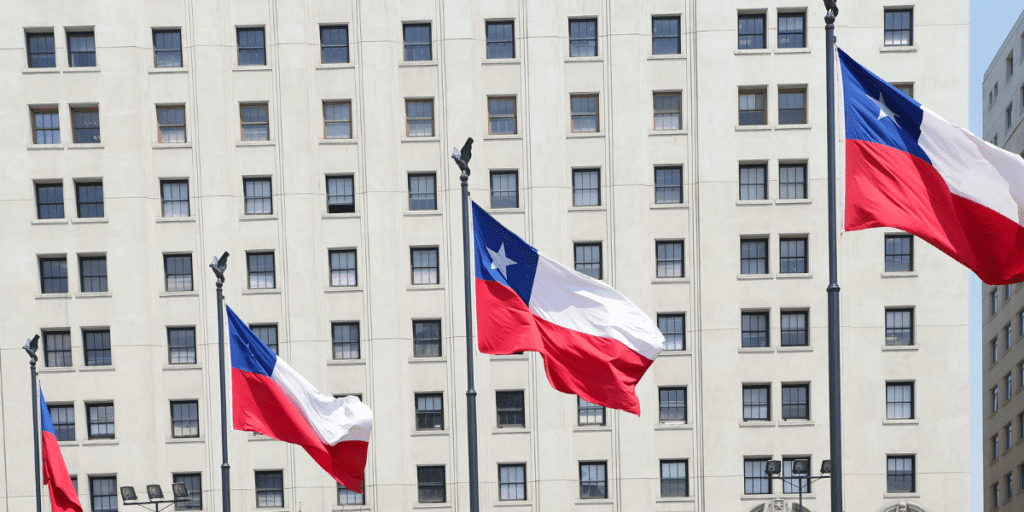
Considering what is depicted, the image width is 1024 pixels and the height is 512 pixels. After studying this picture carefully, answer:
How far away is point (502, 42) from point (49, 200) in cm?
2234

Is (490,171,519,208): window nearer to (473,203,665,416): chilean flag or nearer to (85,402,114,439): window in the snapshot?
(85,402,114,439): window

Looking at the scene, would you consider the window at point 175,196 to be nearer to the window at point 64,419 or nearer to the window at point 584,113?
the window at point 64,419

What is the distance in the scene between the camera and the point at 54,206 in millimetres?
45500

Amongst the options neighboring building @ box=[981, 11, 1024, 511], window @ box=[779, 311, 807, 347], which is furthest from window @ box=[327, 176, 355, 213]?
neighboring building @ box=[981, 11, 1024, 511]

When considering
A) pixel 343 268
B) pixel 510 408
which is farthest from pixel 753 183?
pixel 343 268

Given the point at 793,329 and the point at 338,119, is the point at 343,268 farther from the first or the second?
the point at 793,329

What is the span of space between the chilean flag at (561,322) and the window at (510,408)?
81.7 feet

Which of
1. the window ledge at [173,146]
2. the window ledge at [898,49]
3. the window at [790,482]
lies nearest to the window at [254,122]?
the window ledge at [173,146]

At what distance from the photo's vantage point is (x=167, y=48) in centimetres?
4572

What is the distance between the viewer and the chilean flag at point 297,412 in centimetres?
2234

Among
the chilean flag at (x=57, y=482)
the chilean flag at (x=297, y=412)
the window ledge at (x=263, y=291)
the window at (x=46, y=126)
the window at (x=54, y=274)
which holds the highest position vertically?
the window at (x=46, y=126)

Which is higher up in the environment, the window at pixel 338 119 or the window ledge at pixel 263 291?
the window at pixel 338 119

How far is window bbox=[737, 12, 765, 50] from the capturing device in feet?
148

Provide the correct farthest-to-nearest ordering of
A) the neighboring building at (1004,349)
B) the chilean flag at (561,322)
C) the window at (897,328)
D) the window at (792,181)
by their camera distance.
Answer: the neighboring building at (1004,349), the window at (792,181), the window at (897,328), the chilean flag at (561,322)
